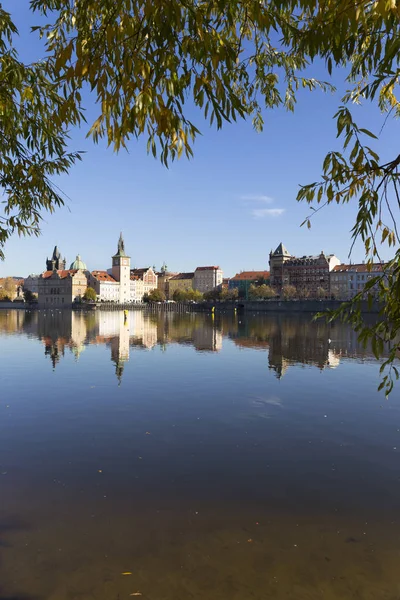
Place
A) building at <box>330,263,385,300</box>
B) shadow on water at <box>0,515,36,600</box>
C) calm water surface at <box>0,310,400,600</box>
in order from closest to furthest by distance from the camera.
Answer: calm water surface at <box>0,310,400,600</box>
shadow on water at <box>0,515,36,600</box>
building at <box>330,263,385,300</box>

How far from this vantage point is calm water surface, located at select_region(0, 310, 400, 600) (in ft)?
18.9

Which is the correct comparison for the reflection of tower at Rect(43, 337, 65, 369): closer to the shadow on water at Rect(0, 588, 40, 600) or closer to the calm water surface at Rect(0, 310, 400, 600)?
the calm water surface at Rect(0, 310, 400, 600)

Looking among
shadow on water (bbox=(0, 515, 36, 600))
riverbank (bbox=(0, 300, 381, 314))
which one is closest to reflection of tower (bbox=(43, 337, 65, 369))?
shadow on water (bbox=(0, 515, 36, 600))

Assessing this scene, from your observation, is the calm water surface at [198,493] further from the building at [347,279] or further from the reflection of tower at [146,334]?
the building at [347,279]

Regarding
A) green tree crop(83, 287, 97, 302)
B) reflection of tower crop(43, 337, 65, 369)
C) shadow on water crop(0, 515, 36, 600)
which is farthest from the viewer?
green tree crop(83, 287, 97, 302)

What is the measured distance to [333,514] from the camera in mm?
7555

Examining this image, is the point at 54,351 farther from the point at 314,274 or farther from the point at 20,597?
the point at 314,274

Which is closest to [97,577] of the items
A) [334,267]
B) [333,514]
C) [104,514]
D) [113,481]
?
[104,514]

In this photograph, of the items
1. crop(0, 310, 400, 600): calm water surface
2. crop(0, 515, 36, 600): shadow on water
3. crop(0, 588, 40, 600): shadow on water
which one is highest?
crop(0, 515, 36, 600): shadow on water

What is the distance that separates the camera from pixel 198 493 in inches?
327

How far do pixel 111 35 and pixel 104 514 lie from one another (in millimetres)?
6990

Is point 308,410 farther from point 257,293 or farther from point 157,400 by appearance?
point 257,293

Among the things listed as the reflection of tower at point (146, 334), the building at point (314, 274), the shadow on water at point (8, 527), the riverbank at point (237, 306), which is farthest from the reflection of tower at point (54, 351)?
the building at point (314, 274)

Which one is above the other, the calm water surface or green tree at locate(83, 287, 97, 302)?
green tree at locate(83, 287, 97, 302)
